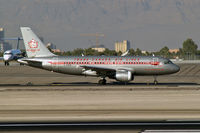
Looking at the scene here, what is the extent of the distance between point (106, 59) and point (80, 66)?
11.3 ft

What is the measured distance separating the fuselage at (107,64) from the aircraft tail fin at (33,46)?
4.36ft

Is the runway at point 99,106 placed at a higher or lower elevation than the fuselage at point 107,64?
lower

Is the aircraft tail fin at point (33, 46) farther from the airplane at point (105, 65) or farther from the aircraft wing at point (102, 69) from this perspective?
the aircraft wing at point (102, 69)

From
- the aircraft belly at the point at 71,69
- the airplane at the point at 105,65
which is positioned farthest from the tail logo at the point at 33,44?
the aircraft belly at the point at 71,69

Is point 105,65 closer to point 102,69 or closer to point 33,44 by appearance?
point 102,69

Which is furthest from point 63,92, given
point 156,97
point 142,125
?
point 142,125

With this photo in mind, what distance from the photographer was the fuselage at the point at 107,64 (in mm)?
47844

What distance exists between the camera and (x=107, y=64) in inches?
1903

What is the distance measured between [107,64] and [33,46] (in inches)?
399

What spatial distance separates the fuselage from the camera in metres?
47.8

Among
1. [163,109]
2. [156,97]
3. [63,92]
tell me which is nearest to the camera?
[163,109]

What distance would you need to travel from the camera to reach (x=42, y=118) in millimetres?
23266

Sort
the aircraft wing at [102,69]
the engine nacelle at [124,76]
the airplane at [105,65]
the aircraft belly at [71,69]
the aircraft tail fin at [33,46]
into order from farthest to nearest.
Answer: the aircraft tail fin at [33,46] < the aircraft belly at [71,69] < the airplane at [105,65] < the aircraft wing at [102,69] < the engine nacelle at [124,76]

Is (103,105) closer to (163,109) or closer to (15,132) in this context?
(163,109)
